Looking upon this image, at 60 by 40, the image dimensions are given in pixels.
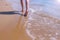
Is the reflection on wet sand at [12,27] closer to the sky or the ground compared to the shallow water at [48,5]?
closer to the ground

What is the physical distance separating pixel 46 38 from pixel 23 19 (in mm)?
757

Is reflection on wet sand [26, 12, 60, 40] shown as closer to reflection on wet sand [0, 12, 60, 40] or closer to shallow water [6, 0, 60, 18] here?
reflection on wet sand [0, 12, 60, 40]

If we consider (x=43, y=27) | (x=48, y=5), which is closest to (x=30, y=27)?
(x=43, y=27)

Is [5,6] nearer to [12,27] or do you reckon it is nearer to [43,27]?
[12,27]

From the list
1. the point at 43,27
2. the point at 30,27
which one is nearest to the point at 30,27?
the point at 30,27

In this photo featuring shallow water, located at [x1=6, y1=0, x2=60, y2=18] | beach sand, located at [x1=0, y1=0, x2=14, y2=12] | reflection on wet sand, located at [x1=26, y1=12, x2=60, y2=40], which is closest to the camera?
reflection on wet sand, located at [x1=26, y1=12, x2=60, y2=40]

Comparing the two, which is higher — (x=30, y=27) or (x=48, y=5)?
(x=48, y=5)

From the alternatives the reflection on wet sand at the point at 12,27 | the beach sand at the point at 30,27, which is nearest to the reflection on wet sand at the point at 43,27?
the beach sand at the point at 30,27

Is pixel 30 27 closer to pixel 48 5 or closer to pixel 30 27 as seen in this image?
pixel 30 27

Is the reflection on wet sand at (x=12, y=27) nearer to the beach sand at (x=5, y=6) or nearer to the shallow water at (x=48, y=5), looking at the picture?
the beach sand at (x=5, y=6)

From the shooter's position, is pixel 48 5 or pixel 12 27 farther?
A: pixel 48 5

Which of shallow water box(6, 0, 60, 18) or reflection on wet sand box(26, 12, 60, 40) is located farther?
shallow water box(6, 0, 60, 18)

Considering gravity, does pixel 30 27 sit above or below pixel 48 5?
below

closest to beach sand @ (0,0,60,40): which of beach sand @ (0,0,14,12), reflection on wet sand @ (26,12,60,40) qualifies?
reflection on wet sand @ (26,12,60,40)
